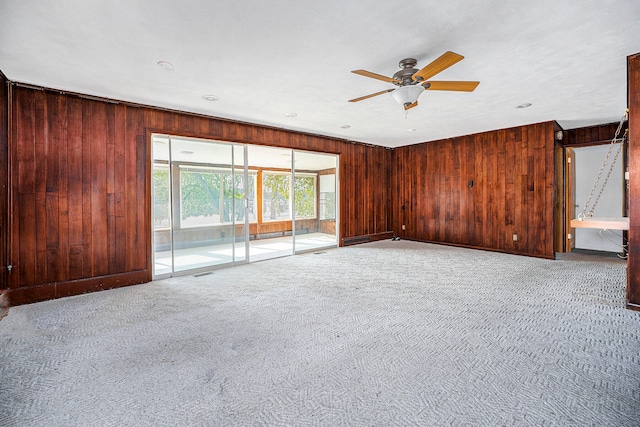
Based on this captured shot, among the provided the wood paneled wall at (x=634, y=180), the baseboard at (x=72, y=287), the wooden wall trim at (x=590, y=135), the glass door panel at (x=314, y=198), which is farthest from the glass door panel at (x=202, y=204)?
the wooden wall trim at (x=590, y=135)

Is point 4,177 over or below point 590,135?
below

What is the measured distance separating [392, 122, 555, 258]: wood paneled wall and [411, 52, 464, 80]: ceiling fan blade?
417cm

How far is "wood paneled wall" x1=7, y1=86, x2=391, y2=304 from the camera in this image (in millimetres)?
3561

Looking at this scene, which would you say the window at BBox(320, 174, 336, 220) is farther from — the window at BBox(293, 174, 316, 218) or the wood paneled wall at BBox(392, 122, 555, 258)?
the wood paneled wall at BBox(392, 122, 555, 258)

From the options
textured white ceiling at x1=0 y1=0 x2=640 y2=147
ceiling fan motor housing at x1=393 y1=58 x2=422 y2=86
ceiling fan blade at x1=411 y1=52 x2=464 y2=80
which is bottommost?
ceiling fan blade at x1=411 y1=52 x2=464 y2=80

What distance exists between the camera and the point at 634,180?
3014mm

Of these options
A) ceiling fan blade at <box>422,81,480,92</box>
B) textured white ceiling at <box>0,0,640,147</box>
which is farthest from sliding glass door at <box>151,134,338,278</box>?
ceiling fan blade at <box>422,81,480,92</box>

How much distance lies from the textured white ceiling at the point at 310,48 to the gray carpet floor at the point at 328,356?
8.31 feet

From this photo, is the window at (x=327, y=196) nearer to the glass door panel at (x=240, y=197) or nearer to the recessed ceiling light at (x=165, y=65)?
the glass door panel at (x=240, y=197)

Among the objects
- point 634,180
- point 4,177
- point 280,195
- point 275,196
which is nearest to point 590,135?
point 634,180

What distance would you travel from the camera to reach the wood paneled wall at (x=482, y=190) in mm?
5680

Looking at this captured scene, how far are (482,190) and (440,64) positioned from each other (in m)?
4.75

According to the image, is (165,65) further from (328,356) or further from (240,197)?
(328,356)

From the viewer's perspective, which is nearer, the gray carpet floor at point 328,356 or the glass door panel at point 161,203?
the gray carpet floor at point 328,356
